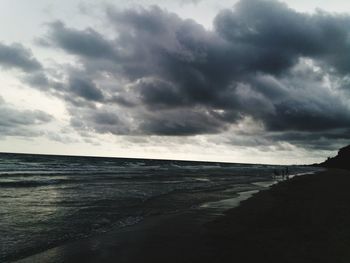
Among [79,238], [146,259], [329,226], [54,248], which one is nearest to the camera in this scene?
[146,259]

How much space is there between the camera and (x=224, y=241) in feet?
31.0

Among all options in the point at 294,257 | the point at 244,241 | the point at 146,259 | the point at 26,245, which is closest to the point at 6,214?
the point at 26,245

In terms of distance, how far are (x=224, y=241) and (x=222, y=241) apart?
6 centimetres

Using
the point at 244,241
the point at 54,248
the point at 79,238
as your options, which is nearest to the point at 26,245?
the point at 54,248

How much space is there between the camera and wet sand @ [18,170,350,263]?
791 centimetres

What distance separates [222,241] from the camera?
31.0 ft

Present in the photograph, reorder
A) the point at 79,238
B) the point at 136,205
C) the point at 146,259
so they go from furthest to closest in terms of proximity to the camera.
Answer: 1. the point at 136,205
2. the point at 79,238
3. the point at 146,259

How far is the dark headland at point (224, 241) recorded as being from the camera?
7.90 m

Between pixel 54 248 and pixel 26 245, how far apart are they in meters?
0.89

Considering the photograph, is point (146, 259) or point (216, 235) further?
point (216, 235)

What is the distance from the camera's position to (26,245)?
9070 mm

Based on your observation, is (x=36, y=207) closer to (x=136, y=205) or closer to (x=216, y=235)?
(x=136, y=205)

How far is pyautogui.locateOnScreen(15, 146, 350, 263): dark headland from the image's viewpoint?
7.90 m

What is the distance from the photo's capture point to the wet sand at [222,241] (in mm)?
7914
